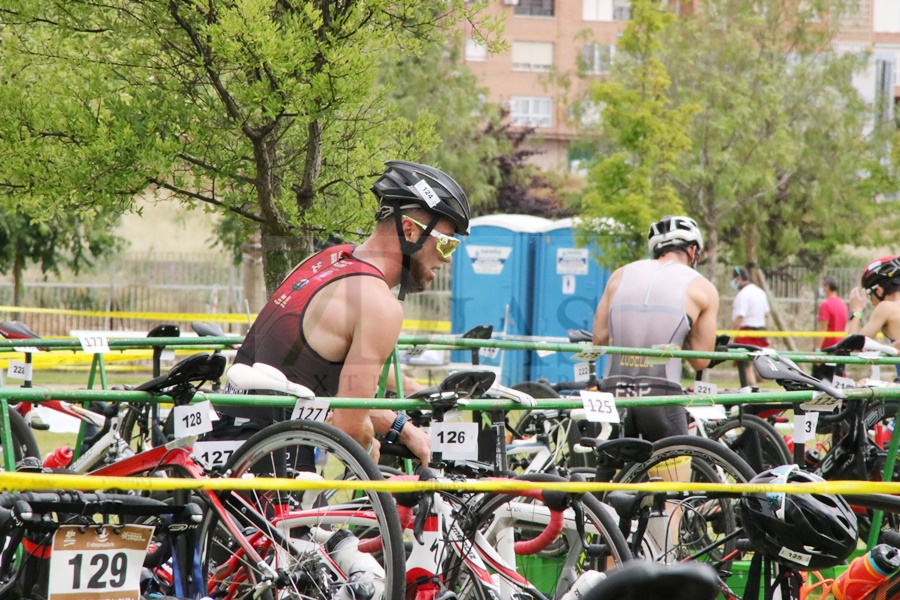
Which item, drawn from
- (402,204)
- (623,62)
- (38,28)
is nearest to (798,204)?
(623,62)

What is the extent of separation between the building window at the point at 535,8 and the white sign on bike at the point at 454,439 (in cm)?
4539

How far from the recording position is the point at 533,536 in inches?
198

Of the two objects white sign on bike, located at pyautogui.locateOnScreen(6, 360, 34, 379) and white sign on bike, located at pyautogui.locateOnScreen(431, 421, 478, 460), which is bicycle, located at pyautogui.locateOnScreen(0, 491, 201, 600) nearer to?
white sign on bike, located at pyautogui.locateOnScreen(431, 421, 478, 460)

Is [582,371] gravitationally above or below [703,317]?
below

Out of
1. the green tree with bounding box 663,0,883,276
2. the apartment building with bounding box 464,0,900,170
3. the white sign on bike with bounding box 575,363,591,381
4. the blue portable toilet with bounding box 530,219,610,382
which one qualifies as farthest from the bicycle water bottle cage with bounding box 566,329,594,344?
the apartment building with bounding box 464,0,900,170

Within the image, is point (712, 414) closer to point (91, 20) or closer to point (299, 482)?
point (299, 482)

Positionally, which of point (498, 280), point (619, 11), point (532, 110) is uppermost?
point (619, 11)

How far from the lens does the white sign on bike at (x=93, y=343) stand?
713 cm

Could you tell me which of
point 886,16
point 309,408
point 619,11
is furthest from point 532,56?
point 309,408

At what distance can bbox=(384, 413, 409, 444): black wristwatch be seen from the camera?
496 centimetres

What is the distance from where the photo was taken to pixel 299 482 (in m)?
3.44

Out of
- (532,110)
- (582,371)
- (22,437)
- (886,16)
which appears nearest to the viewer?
(22,437)

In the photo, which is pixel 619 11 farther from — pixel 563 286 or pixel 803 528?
pixel 803 528

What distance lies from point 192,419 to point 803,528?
207cm
